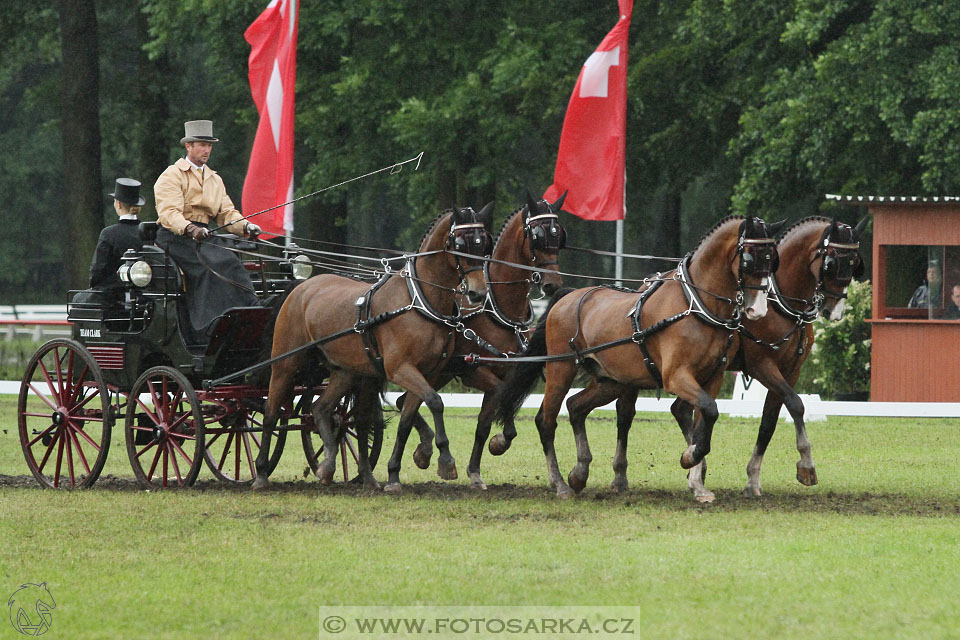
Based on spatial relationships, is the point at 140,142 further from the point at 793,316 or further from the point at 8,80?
the point at 793,316

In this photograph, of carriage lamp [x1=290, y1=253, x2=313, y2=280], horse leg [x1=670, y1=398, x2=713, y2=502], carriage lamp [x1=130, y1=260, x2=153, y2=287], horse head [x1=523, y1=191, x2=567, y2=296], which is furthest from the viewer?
carriage lamp [x1=290, y1=253, x2=313, y2=280]

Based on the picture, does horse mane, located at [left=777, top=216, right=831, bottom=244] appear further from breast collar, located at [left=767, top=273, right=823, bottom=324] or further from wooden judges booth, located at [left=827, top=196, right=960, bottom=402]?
wooden judges booth, located at [left=827, top=196, right=960, bottom=402]

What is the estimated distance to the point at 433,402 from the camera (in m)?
10.6

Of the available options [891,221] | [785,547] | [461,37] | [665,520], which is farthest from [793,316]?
[461,37]

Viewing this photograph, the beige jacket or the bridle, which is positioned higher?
the beige jacket

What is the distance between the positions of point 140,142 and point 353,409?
18.6 m

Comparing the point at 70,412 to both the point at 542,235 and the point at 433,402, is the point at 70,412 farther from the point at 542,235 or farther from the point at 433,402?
the point at 542,235

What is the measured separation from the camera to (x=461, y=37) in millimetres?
27031

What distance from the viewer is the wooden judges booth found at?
1830 centimetres

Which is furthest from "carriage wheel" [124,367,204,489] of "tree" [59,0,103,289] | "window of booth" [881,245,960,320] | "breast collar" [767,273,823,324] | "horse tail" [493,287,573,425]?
"tree" [59,0,103,289]

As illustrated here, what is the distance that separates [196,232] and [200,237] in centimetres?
5

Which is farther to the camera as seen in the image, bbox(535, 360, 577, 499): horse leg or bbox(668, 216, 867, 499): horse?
bbox(535, 360, 577, 499): horse leg

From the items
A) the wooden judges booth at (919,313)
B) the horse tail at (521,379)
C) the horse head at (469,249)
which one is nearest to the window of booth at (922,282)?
the wooden judges booth at (919,313)

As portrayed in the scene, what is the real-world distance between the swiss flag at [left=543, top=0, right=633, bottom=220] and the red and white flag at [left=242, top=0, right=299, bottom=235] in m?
3.46
